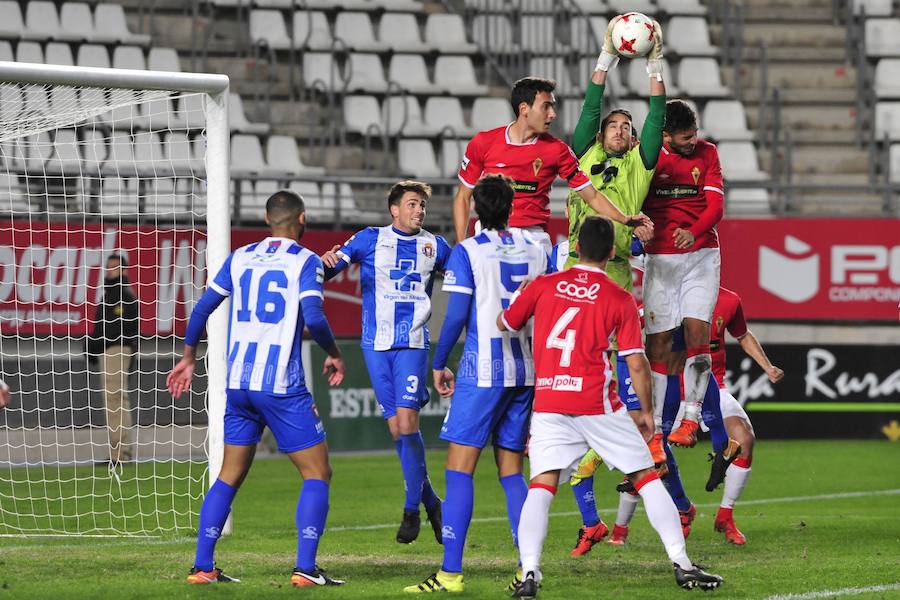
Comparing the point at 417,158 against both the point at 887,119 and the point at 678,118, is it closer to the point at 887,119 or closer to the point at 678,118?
the point at 887,119

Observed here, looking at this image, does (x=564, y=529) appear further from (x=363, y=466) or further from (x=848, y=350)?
(x=848, y=350)

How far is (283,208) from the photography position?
24.5 feet

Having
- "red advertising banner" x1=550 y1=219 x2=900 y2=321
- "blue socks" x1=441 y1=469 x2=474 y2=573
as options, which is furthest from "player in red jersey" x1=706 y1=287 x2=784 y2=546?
"red advertising banner" x1=550 y1=219 x2=900 y2=321

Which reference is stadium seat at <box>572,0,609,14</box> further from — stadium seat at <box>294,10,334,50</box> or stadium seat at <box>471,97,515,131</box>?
stadium seat at <box>294,10,334,50</box>

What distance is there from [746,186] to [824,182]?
120 inches

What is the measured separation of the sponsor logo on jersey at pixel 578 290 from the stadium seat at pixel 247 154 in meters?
11.6

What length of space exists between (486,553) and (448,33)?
43.3ft

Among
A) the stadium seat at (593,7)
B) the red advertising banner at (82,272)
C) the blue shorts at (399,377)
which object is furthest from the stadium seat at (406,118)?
the blue shorts at (399,377)

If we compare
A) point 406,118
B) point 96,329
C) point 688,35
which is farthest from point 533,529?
point 688,35

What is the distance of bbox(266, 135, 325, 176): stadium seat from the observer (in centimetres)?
1864

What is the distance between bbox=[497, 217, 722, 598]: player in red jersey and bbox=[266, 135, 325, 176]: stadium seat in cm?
1179

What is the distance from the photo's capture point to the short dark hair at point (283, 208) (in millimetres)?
7445

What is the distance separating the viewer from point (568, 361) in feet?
23.1

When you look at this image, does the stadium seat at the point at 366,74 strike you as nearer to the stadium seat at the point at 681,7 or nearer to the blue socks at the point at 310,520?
the stadium seat at the point at 681,7
